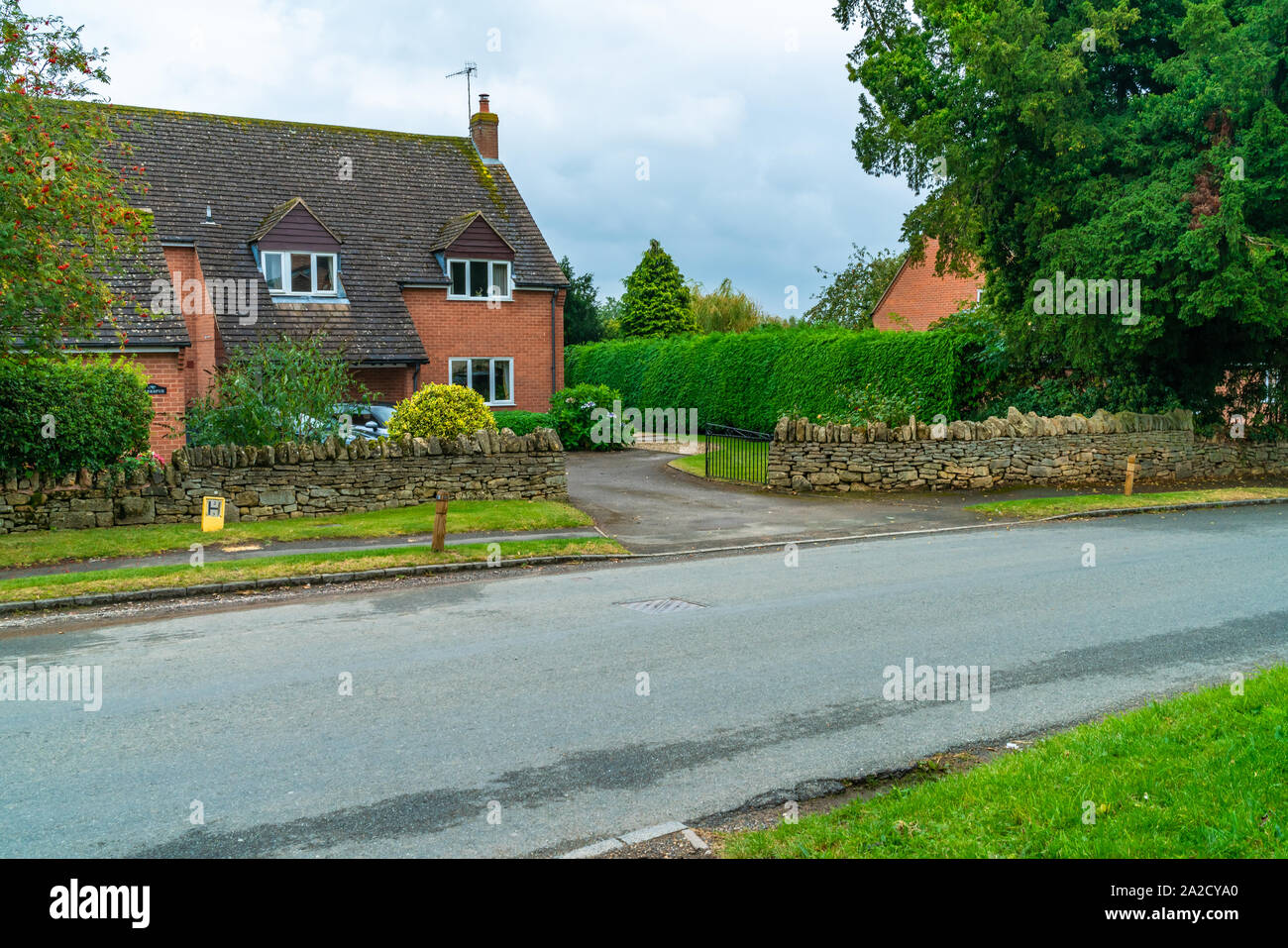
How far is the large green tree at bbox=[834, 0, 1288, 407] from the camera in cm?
2078

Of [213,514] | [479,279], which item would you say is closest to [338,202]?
[479,279]

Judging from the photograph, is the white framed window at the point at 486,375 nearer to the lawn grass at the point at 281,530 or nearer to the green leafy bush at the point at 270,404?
the green leafy bush at the point at 270,404

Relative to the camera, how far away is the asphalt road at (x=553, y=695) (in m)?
5.70

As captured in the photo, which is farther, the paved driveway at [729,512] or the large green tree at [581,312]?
the large green tree at [581,312]

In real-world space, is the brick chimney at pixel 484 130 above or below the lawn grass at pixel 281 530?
above

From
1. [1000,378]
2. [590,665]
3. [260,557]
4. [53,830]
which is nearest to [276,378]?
[260,557]

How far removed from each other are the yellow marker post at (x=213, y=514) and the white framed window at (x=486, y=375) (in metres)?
17.1

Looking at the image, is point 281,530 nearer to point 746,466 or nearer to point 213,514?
point 213,514

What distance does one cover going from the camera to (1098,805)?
514cm

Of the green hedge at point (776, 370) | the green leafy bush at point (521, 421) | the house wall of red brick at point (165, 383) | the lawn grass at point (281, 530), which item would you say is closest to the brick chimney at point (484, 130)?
the green hedge at point (776, 370)

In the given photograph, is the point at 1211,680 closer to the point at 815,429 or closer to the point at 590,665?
the point at 590,665

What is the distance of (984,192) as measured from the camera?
23.7 metres

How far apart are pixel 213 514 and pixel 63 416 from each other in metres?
2.75
